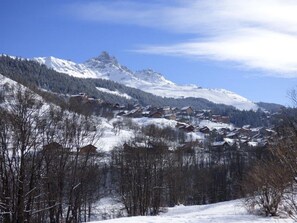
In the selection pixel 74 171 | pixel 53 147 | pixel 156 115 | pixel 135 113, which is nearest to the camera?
pixel 53 147

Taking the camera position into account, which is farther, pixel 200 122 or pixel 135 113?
pixel 200 122

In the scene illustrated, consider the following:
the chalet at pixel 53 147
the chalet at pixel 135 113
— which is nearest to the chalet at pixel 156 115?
the chalet at pixel 135 113

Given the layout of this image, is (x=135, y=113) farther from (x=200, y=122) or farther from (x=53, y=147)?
(x=53, y=147)

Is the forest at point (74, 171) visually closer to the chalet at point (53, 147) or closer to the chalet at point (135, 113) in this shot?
the chalet at point (53, 147)

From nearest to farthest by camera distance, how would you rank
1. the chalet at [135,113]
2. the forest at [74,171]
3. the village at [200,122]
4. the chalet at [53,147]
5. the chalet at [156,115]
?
the forest at [74,171] < the chalet at [53,147] < the village at [200,122] < the chalet at [135,113] < the chalet at [156,115]

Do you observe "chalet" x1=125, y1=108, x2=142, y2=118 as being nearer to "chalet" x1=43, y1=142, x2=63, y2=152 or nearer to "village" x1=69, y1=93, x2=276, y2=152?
"village" x1=69, y1=93, x2=276, y2=152

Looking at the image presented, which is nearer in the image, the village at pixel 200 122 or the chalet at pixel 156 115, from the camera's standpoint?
the village at pixel 200 122

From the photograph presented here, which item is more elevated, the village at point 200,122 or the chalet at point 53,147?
the village at point 200,122

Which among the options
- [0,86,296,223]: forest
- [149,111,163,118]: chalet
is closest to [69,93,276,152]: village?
[149,111,163,118]: chalet

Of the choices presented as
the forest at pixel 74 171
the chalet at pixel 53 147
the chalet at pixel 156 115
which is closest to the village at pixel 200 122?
the chalet at pixel 156 115

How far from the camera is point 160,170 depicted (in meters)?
42.8

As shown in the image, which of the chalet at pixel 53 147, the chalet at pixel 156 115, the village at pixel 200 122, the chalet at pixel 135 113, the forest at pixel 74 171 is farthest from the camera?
the chalet at pixel 156 115

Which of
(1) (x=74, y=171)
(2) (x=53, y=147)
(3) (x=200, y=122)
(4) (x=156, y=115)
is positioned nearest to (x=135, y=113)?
(4) (x=156, y=115)

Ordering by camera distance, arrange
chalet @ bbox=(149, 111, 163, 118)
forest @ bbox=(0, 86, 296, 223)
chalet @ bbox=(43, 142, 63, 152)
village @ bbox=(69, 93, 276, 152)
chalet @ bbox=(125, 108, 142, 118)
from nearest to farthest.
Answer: forest @ bbox=(0, 86, 296, 223), chalet @ bbox=(43, 142, 63, 152), village @ bbox=(69, 93, 276, 152), chalet @ bbox=(125, 108, 142, 118), chalet @ bbox=(149, 111, 163, 118)
